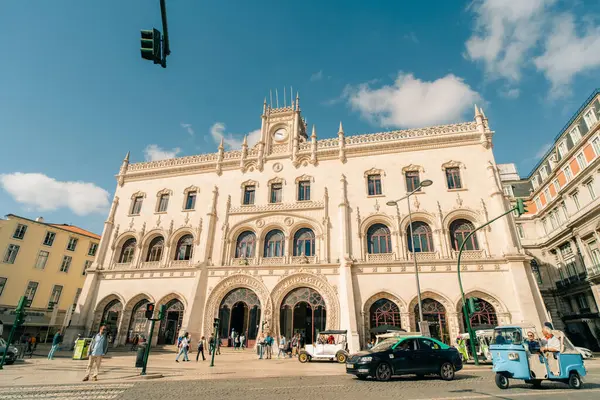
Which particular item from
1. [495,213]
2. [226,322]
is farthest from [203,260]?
[495,213]

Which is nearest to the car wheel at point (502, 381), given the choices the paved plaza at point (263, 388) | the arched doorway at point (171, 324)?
the paved plaza at point (263, 388)

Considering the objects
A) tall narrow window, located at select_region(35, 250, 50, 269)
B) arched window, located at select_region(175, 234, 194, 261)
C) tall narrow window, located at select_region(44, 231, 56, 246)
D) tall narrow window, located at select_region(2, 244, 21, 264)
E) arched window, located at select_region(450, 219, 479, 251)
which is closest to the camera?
arched window, located at select_region(450, 219, 479, 251)

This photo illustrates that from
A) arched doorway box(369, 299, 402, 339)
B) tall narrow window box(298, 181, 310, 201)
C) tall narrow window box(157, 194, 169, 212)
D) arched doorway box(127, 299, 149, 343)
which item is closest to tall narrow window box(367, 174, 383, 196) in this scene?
tall narrow window box(298, 181, 310, 201)

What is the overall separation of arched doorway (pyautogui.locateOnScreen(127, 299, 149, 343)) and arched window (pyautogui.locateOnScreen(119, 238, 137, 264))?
Answer: 458 centimetres

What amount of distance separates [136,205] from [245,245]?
13.2 metres

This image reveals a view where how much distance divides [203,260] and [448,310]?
1941 cm

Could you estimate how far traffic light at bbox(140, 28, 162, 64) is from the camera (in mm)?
7695

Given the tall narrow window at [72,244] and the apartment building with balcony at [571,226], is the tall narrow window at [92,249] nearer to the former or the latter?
the tall narrow window at [72,244]

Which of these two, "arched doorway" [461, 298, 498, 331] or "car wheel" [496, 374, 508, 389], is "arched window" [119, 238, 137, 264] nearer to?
"arched doorway" [461, 298, 498, 331]

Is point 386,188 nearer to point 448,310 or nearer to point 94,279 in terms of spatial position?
point 448,310

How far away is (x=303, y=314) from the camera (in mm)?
24859

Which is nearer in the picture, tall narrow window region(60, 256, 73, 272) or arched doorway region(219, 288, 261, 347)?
arched doorway region(219, 288, 261, 347)

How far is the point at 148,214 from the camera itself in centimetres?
3178

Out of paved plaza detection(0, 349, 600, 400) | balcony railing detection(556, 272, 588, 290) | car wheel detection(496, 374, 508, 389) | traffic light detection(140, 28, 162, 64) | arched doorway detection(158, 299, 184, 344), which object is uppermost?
traffic light detection(140, 28, 162, 64)
